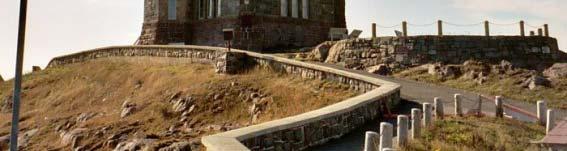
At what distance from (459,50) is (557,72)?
152 inches

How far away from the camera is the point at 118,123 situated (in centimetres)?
1928

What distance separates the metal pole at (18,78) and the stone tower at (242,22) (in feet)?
76.5

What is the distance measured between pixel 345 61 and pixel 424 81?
4.54 meters

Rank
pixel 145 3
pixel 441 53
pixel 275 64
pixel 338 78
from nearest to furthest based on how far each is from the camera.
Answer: pixel 338 78, pixel 275 64, pixel 441 53, pixel 145 3

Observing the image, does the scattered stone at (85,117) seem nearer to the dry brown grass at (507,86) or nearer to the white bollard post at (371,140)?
the dry brown grass at (507,86)

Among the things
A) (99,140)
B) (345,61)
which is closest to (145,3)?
(345,61)

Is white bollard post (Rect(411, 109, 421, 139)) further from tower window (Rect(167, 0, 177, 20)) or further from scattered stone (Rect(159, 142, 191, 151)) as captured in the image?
tower window (Rect(167, 0, 177, 20))

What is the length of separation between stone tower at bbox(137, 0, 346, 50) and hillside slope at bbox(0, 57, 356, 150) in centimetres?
458

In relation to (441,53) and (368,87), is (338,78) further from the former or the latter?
Answer: (441,53)

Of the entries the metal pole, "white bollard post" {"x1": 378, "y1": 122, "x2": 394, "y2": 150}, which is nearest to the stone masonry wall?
"white bollard post" {"x1": 378, "y1": 122, "x2": 394, "y2": 150}

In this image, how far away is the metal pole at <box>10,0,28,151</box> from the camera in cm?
677

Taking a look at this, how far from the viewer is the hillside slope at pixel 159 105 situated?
16.4 meters

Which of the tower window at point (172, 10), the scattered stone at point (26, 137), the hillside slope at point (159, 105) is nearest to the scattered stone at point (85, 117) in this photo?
the hillside slope at point (159, 105)

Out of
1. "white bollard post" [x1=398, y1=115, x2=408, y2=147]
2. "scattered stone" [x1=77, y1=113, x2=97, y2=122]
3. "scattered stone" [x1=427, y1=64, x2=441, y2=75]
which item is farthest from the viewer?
"scattered stone" [x1=77, y1=113, x2=97, y2=122]
